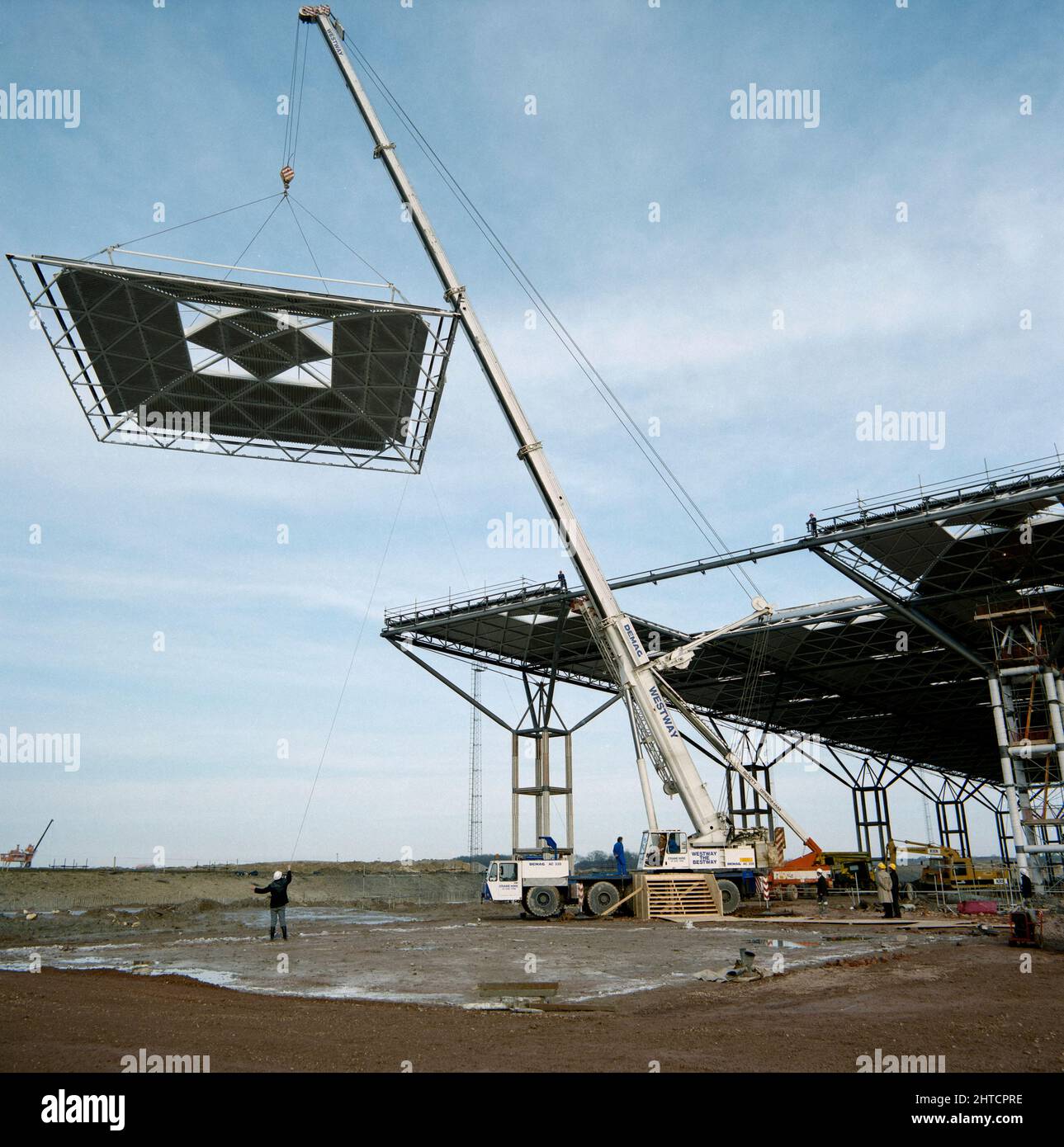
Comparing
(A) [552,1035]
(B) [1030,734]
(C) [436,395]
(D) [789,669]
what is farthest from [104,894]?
(A) [552,1035]

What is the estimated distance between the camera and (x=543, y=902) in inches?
1227

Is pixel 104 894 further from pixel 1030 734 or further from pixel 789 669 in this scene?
pixel 1030 734

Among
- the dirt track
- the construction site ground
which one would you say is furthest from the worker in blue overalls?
the dirt track

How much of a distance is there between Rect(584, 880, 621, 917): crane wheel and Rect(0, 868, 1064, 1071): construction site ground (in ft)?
23.2

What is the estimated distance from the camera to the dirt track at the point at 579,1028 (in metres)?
7.73

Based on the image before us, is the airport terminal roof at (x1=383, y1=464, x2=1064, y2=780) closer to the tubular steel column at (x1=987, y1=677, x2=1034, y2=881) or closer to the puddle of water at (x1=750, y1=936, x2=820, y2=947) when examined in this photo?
the tubular steel column at (x1=987, y1=677, x2=1034, y2=881)

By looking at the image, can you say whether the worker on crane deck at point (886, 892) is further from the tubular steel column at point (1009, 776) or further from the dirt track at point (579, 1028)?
the dirt track at point (579, 1028)

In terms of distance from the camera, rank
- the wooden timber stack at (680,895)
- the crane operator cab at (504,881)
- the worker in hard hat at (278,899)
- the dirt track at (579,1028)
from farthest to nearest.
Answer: the crane operator cab at (504,881) → the wooden timber stack at (680,895) → the worker in hard hat at (278,899) → the dirt track at (579,1028)

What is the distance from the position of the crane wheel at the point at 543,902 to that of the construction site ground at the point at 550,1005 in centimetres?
779

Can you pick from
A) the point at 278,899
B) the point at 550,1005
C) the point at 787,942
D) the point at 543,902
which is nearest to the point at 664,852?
the point at 543,902

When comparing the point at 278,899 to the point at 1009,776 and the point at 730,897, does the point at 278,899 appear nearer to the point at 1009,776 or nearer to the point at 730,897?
the point at 730,897

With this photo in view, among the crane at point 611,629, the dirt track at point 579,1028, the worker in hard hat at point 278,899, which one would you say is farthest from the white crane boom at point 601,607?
the dirt track at point 579,1028
